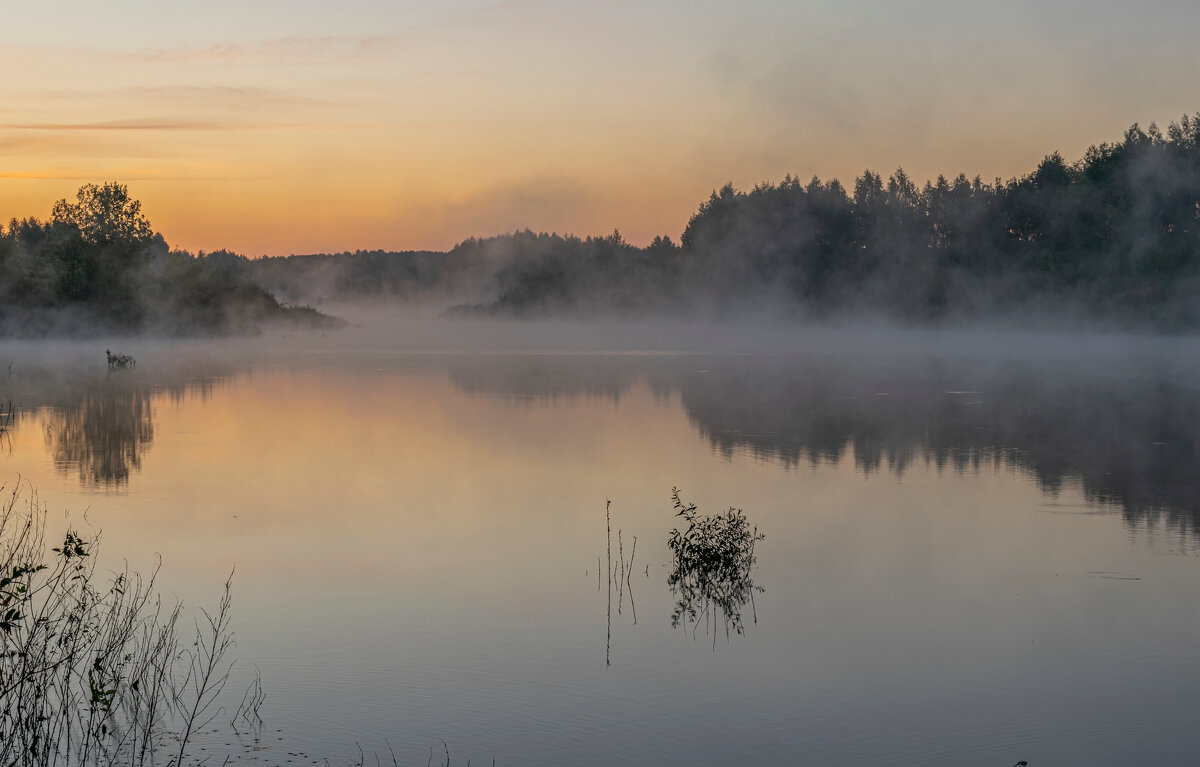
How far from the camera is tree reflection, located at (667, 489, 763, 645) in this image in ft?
49.0

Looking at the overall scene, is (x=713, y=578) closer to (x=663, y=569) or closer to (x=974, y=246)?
(x=663, y=569)

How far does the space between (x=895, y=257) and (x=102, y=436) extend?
444 ft

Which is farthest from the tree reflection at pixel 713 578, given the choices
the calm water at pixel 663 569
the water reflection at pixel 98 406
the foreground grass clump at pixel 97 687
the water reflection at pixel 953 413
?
the water reflection at pixel 98 406

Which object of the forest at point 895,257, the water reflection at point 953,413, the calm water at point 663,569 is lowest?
the calm water at point 663,569

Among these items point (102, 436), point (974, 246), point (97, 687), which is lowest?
point (102, 436)

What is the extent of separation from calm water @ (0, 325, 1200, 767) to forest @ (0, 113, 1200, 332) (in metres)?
83.3

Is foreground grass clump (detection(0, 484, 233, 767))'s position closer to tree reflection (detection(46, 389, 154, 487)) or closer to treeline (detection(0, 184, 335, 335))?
tree reflection (detection(46, 389, 154, 487))

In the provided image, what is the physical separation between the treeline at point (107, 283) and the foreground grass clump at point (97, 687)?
110 m

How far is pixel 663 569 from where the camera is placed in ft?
57.2

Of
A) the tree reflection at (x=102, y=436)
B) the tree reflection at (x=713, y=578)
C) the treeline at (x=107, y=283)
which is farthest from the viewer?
the treeline at (x=107, y=283)

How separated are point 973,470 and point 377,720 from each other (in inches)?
775

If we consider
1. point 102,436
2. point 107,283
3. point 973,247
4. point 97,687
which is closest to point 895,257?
point 973,247

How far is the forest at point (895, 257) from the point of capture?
11894cm

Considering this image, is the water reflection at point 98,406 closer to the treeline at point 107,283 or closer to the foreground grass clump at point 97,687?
the foreground grass clump at point 97,687
